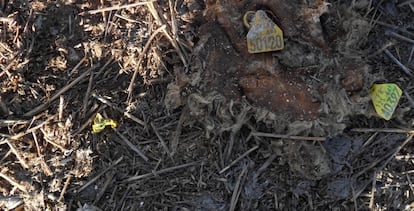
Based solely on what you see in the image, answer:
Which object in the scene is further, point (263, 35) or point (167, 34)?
point (167, 34)

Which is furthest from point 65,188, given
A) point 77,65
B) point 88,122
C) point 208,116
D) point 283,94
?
point 283,94

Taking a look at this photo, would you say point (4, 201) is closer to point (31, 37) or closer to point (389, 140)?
point (31, 37)

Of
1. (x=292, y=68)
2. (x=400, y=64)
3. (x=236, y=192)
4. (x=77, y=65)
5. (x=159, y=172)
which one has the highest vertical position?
(x=77, y=65)

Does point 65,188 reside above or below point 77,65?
below

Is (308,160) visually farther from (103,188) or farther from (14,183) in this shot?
(14,183)

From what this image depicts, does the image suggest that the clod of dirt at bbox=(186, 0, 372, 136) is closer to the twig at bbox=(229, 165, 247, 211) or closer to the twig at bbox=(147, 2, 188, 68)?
the twig at bbox=(147, 2, 188, 68)

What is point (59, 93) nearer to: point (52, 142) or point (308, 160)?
point (52, 142)

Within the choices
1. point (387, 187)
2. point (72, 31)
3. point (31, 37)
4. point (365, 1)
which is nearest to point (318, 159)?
point (387, 187)
